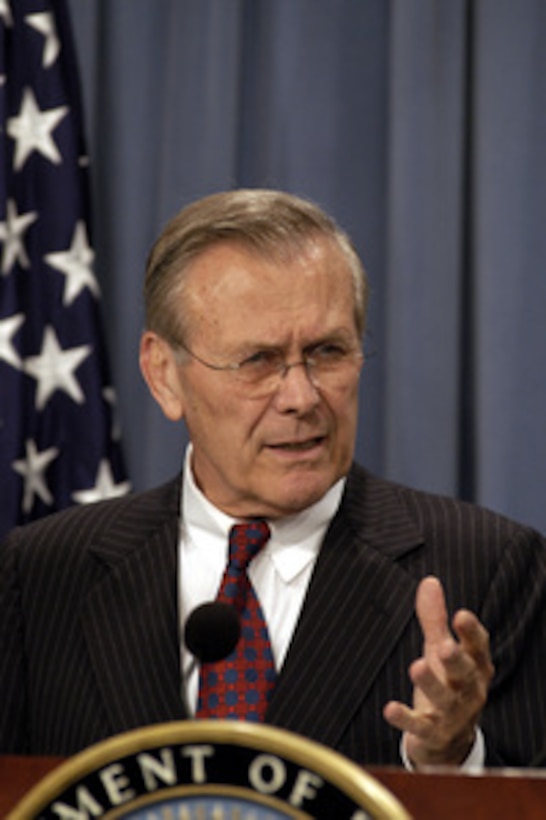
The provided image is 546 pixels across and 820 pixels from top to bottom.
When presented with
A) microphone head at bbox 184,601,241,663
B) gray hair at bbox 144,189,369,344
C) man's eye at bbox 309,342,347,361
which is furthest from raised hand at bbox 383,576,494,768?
gray hair at bbox 144,189,369,344

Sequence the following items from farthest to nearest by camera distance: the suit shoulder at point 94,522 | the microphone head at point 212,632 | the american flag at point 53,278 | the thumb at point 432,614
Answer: the american flag at point 53,278
the suit shoulder at point 94,522
the thumb at point 432,614
the microphone head at point 212,632

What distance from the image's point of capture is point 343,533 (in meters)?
2.14

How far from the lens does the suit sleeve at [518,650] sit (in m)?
1.94

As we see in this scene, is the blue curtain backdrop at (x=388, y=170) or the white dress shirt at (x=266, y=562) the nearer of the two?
the white dress shirt at (x=266, y=562)

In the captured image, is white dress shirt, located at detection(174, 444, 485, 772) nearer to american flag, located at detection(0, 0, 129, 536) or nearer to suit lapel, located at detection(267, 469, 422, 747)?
suit lapel, located at detection(267, 469, 422, 747)

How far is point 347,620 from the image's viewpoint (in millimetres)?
2027

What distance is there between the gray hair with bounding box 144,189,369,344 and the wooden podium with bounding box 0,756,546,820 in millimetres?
1125

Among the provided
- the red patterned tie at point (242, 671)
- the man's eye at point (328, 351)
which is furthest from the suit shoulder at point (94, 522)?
the man's eye at point (328, 351)

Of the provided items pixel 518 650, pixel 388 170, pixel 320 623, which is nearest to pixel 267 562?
pixel 320 623

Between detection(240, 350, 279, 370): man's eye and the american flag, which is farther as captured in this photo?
the american flag

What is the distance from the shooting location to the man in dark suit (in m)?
1.99

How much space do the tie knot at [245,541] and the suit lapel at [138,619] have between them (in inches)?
4.0

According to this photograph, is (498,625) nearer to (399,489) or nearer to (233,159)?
(399,489)

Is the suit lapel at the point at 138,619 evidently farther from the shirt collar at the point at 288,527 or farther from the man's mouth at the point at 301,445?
the man's mouth at the point at 301,445
